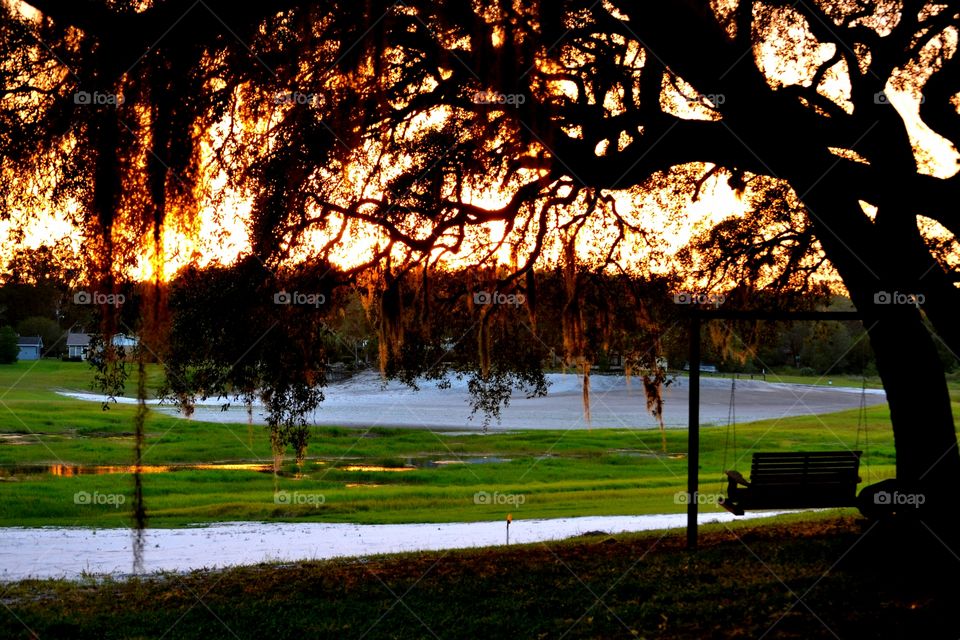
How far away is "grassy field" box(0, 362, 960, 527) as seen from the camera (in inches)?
778

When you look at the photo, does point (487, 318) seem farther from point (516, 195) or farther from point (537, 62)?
point (537, 62)

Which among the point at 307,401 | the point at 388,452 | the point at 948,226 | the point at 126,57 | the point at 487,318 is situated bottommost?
the point at 388,452

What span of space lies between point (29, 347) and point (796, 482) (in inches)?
2502

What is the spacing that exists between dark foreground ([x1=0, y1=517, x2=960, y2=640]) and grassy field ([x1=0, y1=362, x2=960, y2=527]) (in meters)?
8.44

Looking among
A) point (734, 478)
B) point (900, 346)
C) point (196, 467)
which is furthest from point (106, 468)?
point (900, 346)

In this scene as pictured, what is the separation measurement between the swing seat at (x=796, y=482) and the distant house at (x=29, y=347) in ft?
191

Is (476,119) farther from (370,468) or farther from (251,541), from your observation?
(370,468)

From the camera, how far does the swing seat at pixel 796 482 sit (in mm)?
10273

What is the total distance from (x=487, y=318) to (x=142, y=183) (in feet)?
16.6

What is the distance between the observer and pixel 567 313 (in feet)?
41.5

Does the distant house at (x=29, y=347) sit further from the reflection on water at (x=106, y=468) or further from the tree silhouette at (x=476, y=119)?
the tree silhouette at (x=476, y=119)

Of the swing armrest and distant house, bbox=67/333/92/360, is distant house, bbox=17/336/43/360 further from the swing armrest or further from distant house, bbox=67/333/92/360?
the swing armrest

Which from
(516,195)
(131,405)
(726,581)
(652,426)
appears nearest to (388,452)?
(652,426)

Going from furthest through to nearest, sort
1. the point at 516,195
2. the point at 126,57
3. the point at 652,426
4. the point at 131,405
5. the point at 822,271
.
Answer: the point at 131,405
the point at 652,426
the point at 822,271
the point at 516,195
the point at 126,57
